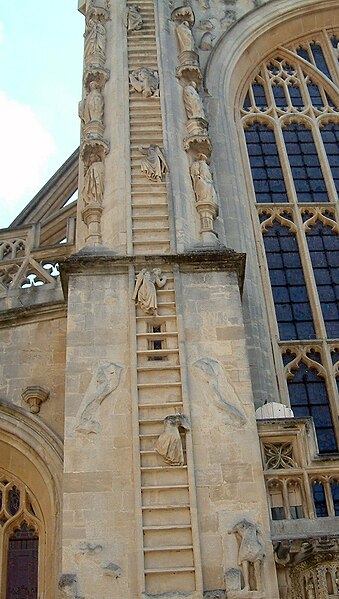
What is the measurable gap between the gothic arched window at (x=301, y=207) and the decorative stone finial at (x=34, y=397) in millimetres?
3676

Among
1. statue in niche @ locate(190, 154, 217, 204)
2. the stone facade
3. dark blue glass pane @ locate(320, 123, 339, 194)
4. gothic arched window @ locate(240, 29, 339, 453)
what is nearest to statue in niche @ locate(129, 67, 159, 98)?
the stone facade

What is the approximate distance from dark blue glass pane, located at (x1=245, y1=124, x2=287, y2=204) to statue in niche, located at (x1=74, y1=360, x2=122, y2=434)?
5992mm

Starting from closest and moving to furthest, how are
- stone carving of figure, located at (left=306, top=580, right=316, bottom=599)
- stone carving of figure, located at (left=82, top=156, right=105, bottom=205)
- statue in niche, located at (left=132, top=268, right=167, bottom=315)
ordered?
stone carving of figure, located at (left=306, top=580, right=316, bottom=599)
statue in niche, located at (left=132, top=268, right=167, bottom=315)
stone carving of figure, located at (left=82, top=156, right=105, bottom=205)

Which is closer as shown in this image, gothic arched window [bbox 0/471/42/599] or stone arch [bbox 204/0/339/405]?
gothic arched window [bbox 0/471/42/599]

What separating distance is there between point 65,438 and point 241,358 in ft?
8.01

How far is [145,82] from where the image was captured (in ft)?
45.3

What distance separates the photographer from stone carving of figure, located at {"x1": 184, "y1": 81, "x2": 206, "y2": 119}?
13.6 meters

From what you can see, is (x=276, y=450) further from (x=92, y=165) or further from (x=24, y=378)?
(x=92, y=165)

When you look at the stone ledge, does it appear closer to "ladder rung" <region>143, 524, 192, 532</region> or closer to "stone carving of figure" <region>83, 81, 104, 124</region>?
"stone carving of figure" <region>83, 81, 104, 124</region>

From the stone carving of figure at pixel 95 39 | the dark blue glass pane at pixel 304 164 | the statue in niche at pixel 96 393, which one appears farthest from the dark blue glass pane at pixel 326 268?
the stone carving of figure at pixel 95 39

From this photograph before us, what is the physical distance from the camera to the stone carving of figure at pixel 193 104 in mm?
13602

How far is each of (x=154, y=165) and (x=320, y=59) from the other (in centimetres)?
707

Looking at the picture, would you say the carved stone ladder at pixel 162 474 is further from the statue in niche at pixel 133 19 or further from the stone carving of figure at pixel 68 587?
the statue in niche at pixel 133 19

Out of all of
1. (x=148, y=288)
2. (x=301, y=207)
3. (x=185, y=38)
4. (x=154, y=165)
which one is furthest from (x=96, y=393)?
(x=185, y=38)
